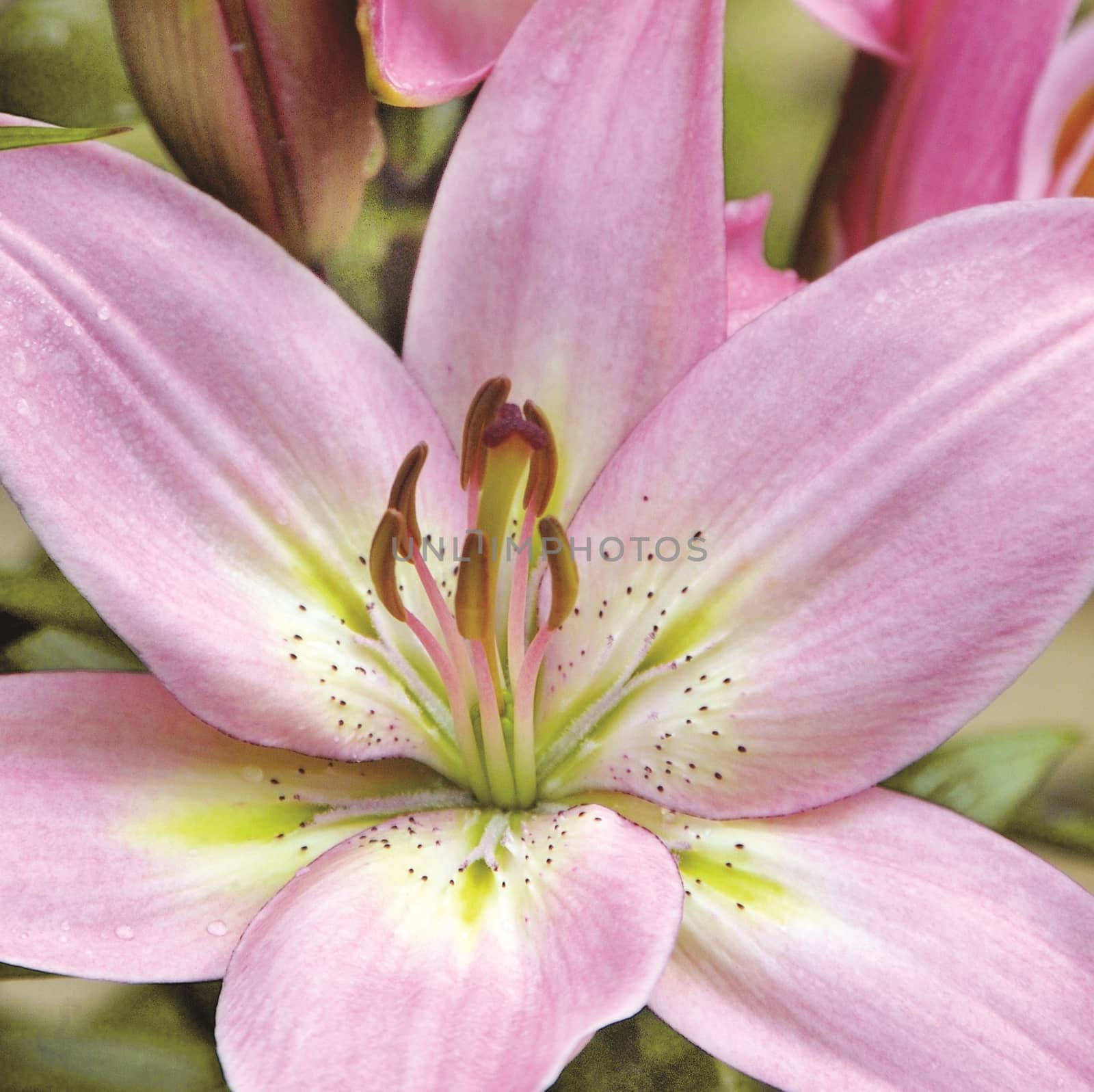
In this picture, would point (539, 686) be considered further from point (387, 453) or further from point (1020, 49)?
point (1020, 49)

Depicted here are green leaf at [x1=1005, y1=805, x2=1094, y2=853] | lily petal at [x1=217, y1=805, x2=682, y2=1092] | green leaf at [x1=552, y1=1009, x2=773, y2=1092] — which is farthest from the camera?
green leaf at [x1=1005, y1=805, x2=1094, y2=853]

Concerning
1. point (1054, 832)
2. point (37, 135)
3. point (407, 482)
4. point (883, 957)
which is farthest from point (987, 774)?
point (37, 135)

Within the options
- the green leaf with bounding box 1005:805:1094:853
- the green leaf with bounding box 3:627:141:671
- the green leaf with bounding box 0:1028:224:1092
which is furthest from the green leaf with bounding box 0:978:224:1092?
the green leaf with bounding box 1005:805:1094:853

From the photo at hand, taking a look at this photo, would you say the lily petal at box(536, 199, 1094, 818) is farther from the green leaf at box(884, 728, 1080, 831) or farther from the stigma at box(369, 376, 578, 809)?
the green leaf at box(884, 728, 1080, 831)

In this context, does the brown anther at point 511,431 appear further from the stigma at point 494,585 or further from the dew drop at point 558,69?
the dew drop at point 558,69

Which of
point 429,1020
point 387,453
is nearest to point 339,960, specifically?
point 429,1020

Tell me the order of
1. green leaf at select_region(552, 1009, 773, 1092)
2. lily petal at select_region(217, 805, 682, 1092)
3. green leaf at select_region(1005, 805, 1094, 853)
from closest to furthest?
lily petal at select_region(217, 805, 682, 1092) < green leaf at select_region(552, 1009, 773, 1092) < green leaf at select_region(1005, 805, 1094, 853)
